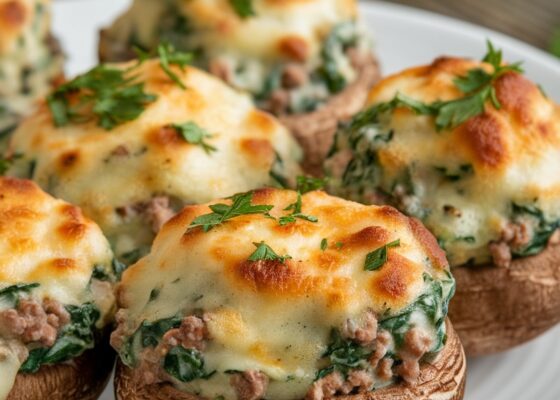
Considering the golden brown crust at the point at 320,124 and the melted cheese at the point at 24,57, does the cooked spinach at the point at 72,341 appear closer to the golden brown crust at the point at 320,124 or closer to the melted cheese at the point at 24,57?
the golden brown crust at the point at 320,124

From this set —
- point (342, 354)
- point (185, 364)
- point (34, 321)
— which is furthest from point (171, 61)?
point (342, 354)

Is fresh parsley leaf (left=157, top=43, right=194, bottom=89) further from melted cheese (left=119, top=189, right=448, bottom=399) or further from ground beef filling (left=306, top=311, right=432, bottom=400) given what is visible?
ground beef filling (left=306, top=311, right=432, bottom=400)

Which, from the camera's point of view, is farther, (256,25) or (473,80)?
(256,25)

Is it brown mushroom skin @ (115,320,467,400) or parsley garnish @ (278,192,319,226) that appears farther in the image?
parsley garnish @ (278,192,319,226)

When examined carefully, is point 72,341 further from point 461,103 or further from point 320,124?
point 320,124

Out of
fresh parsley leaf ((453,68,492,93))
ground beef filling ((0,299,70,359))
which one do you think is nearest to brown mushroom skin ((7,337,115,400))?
ground beef filling ((0,299,70,359))

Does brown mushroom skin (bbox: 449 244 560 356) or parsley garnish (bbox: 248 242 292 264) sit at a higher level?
parsley garnish (bbox: 248 242 292 264)

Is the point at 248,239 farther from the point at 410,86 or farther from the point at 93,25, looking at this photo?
the point at 93,25
